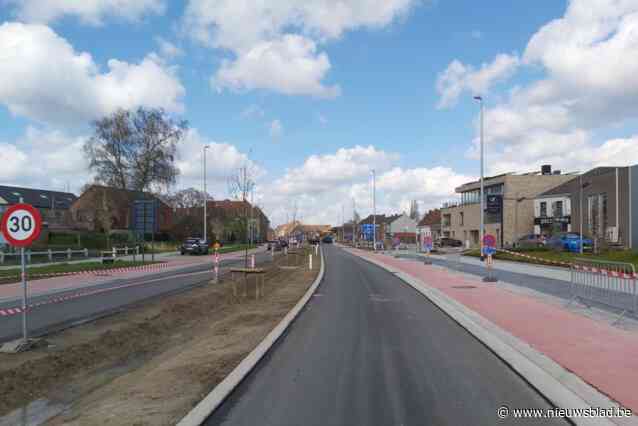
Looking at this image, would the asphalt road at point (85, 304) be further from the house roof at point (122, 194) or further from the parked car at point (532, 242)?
the house roof at point (122, 194)

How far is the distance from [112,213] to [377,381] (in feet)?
191

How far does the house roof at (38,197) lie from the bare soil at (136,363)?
69.1m

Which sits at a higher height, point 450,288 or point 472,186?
point 472,186

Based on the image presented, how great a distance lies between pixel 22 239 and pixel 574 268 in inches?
473

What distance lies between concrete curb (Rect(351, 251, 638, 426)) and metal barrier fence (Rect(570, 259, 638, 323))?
9.57ft

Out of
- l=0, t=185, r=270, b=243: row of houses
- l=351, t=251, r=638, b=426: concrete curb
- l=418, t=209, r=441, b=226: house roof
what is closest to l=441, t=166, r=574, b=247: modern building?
l=0, t=185, r=270, b=243: row of houses

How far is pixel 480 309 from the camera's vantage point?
42.0ft

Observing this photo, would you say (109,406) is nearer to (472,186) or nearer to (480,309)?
(480,309)

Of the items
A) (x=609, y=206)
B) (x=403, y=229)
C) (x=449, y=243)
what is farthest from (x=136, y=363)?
(x=449, y=243)

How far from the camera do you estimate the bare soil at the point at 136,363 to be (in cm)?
565

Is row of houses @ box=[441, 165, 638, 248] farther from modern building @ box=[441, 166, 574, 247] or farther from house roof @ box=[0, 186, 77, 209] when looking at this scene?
house roof @ box=[0, 186, 77, 209]

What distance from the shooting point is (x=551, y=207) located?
62.1m

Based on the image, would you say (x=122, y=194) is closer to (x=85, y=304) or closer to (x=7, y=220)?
(x=85, y=304)

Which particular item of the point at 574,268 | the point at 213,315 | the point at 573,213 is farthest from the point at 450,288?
the point at 573,213
